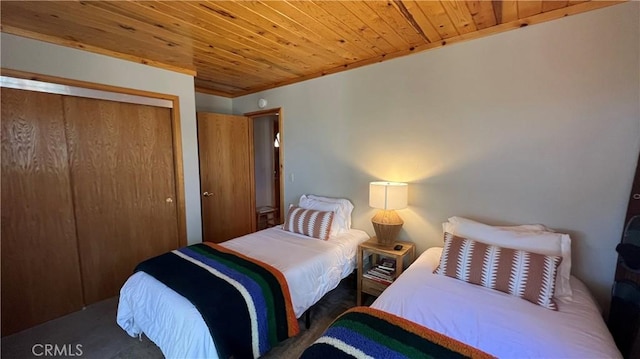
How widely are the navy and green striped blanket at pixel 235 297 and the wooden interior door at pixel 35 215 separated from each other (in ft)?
3.34

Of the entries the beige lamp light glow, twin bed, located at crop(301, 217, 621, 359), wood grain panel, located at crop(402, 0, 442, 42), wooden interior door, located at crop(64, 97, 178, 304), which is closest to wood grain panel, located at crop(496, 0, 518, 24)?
wood grain panel, located at crop(402, 0, 442, 42)

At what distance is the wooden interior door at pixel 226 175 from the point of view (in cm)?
345

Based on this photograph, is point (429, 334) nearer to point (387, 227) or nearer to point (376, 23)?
point (387, 227)

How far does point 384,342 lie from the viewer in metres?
1.12

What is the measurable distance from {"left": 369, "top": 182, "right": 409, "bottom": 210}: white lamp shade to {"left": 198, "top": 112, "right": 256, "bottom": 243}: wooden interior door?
2233 millimetres

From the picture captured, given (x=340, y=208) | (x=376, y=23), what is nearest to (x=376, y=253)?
(x=340, y=208)

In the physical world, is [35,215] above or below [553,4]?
below

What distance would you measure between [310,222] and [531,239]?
1775mm

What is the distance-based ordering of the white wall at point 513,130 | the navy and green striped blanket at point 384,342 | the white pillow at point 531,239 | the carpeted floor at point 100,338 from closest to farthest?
1. the navy and green striped blanket at point 384,342
2. the white pillow at point 531,239
3. the white wall at point 513,130
4. the carpeted floor at point 100,338

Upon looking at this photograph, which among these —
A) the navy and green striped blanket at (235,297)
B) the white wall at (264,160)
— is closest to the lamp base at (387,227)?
the navy and green striped blanket at (235,297)

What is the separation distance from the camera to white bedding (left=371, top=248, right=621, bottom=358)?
112 centimetres

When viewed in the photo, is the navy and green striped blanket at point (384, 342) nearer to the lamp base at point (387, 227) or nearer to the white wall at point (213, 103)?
the lamp base at point (387, 227)

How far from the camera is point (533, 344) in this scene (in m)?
1.14

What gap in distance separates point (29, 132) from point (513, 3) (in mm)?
3657
